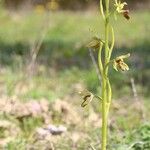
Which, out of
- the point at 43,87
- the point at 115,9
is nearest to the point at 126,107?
the point at 43,87

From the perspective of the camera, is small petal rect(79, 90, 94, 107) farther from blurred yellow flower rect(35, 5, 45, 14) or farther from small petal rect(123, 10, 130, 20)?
blurred yellow flower rect(35, 5, 45, 14)

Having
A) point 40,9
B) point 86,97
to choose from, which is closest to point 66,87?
point 86,97

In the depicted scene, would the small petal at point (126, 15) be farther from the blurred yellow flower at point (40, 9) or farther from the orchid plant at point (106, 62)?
the blurred yellow flower at point (40, 9)

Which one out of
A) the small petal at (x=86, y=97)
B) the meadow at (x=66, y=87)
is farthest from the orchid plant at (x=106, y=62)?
the meadow at (x=66, y=87)

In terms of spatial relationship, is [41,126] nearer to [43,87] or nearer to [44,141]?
[44,141]

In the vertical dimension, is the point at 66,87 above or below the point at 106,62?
below

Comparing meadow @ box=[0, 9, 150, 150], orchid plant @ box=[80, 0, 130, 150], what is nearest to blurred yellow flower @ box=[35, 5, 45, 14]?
meadow @ box=[0, 9, 150, 150]

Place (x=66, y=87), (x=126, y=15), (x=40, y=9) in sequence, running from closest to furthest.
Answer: (x=126, y=15)
(x=66, y=87)
(x=40, y=9)

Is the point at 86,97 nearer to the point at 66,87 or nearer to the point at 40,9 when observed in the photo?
the point at 66,87

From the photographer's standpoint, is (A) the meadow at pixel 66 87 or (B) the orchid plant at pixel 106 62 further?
(A) the meadow at pixel 66 87
